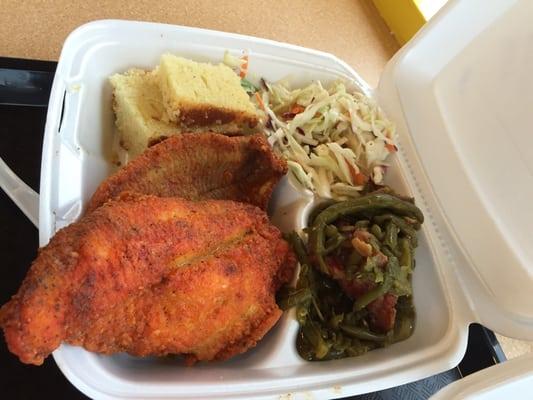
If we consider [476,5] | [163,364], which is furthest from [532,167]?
[163,364]

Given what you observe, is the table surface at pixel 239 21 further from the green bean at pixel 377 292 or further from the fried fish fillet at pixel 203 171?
the green bean at pixel 377 292

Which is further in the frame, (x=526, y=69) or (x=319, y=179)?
(x=319, y=179)

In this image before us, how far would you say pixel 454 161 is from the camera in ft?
5.73

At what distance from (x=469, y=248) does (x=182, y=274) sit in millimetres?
1019

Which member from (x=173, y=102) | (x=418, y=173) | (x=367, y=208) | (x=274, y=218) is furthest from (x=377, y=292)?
(x=173, y=102)

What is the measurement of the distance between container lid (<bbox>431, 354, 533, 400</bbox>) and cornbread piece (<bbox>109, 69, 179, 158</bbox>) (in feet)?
3.34

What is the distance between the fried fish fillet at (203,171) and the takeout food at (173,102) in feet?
0.49

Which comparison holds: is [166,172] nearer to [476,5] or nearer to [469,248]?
[469,248]

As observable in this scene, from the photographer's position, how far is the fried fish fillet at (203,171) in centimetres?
129

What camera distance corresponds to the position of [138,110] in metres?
1.51

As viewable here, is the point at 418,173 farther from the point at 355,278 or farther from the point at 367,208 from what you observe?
the point at 355,278

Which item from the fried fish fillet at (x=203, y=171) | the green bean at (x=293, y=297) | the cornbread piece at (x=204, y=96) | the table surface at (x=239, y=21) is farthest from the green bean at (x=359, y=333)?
the table surface at (x=239, y=21)

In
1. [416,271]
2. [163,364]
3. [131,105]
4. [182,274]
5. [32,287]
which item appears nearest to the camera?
[32,287]

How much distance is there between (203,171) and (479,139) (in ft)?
3.04
